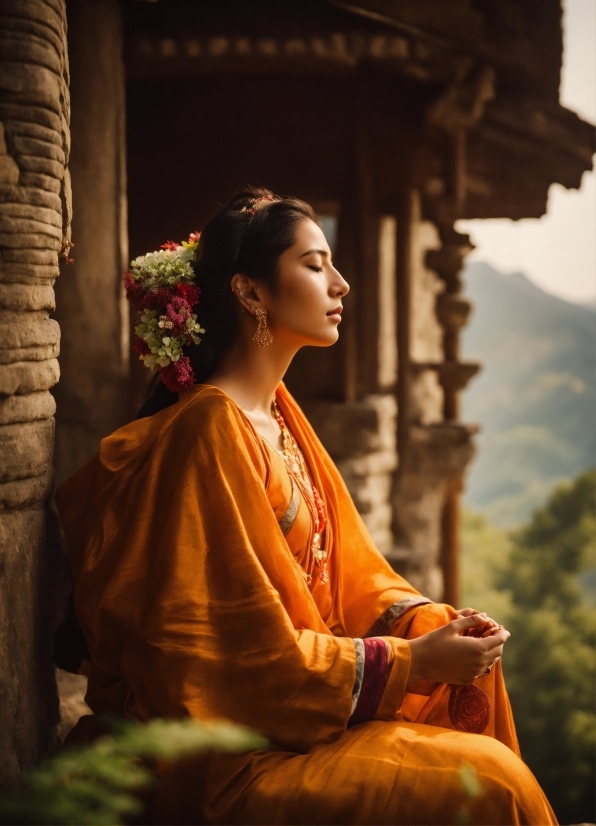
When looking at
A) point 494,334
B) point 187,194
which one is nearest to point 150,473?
point 187,194

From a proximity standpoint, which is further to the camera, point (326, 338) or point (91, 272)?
point (91, 272)

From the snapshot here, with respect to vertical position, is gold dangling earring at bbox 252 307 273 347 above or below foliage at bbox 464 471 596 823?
above

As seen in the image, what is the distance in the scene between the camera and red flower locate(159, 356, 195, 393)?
2.53 metres

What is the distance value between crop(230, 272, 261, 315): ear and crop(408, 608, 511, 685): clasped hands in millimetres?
1061

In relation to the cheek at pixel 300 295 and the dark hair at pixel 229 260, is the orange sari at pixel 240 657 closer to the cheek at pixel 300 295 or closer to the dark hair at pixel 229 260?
the dark hair at pixel 229 260

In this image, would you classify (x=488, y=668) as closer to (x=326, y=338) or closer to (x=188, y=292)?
(x=326, y=338)

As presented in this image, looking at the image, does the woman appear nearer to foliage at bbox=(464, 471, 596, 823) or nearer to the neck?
the neck

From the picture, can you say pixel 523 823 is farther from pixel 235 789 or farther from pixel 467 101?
pixel 467 101

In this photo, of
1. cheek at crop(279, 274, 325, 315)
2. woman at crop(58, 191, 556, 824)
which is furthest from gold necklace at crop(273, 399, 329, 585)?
cheek at crop(279, 274, 325, 315)

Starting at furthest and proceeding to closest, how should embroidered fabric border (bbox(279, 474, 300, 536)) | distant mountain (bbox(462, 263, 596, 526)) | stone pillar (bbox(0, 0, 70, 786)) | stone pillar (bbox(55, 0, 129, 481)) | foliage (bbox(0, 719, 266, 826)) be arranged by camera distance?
distant mountain (bbox(462, 263, 596, 526)) < stone pillar (bbox(55, 0, 129, 481)) < embroidered fabric border (bbox(279, 474, 300, 536)) < stone pillar (bbox(0, 0, 70, 786)) < foliage (bbox(0, 719, 266, 826))

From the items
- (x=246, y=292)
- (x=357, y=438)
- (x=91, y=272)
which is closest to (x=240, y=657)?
(x=246, y=292)

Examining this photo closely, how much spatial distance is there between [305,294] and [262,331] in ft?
0.56

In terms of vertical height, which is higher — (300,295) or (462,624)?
(300,295)

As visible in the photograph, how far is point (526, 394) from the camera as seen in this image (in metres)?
30.6
